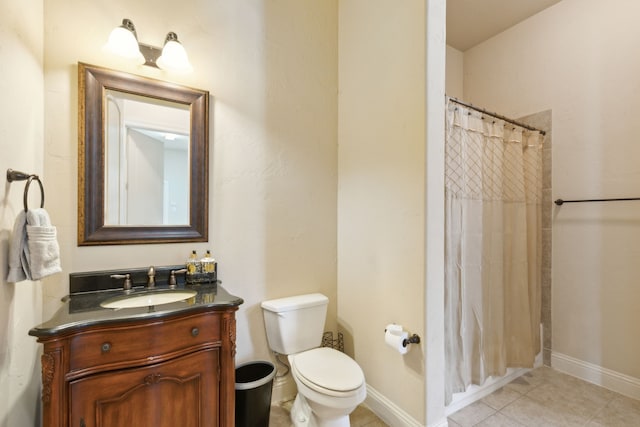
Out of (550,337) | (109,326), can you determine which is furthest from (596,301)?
(109,326)

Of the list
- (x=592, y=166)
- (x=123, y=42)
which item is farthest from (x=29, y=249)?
(x=592, y=166)

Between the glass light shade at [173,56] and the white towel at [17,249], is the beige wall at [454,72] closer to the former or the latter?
the glass light shade at [173,56]

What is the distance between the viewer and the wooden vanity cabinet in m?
0.96

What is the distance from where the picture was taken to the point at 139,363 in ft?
3.56

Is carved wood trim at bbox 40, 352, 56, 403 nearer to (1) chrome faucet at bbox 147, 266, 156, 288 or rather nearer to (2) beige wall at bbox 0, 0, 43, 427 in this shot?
(2) beige wall at bbox 0, 0, 43, 427

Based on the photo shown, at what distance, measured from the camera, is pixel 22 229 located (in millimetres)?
1031

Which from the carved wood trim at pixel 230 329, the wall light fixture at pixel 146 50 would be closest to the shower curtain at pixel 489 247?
the carved wood trim at pixel 230 329

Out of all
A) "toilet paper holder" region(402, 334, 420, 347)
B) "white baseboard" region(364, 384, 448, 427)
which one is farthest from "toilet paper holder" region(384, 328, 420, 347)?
"white baseboard" region(364, 384, 448, 427)

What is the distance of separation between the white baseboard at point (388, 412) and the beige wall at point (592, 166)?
4.84 feet

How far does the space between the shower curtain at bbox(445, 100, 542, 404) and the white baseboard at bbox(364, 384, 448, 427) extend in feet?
1.00

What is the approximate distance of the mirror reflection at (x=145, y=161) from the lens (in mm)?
1488

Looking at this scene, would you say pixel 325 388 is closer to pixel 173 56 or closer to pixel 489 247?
pixel 489 247

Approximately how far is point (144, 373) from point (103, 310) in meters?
0.30

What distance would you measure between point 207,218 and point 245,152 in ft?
1.57
